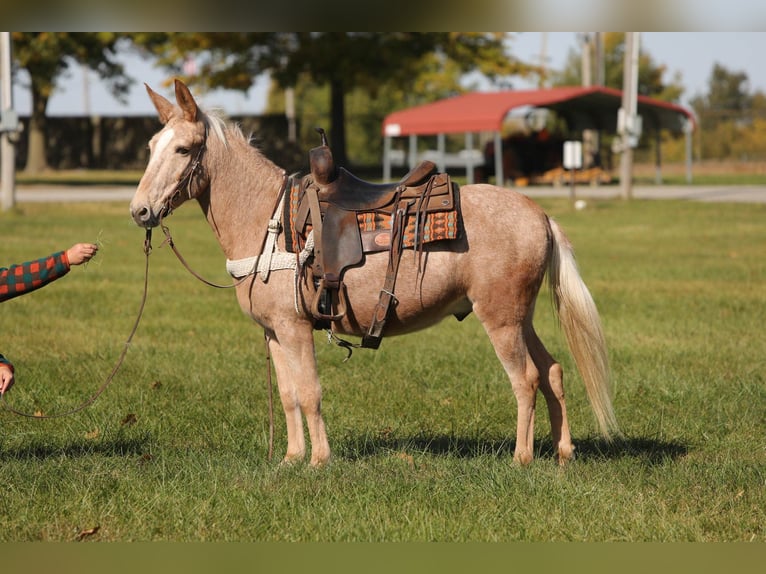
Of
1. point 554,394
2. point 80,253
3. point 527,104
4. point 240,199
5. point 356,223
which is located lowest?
point 554,394

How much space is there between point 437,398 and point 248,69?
3543cm

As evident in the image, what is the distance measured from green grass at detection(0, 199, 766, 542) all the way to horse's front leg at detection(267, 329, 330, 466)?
19cm

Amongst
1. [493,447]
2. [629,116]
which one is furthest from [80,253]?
[629,116]

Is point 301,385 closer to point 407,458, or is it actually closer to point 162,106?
point 407,458

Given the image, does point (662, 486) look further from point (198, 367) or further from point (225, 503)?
point (198, 367)

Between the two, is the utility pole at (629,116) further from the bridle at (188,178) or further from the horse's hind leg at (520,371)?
the bridle at (188,178)

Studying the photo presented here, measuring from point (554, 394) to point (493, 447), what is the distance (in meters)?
0.67

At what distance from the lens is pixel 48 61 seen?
4194cm

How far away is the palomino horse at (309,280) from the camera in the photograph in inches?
247

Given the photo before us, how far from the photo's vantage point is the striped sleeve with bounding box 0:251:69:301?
18.5ft

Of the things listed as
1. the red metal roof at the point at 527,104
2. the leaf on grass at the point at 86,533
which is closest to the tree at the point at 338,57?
the red metal roof at the point at 527,104

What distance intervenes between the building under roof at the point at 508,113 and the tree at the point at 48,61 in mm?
12489

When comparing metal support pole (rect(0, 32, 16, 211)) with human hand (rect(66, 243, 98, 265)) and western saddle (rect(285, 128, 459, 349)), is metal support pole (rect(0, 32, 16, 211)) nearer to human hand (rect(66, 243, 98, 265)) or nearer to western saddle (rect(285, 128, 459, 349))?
western saddle (rect(285, 128, 459, 349))

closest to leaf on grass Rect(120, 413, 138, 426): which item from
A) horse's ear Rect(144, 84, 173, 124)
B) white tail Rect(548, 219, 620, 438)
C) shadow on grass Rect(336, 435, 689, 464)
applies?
shadow on grass Rect(336, 435, 689, 464)
